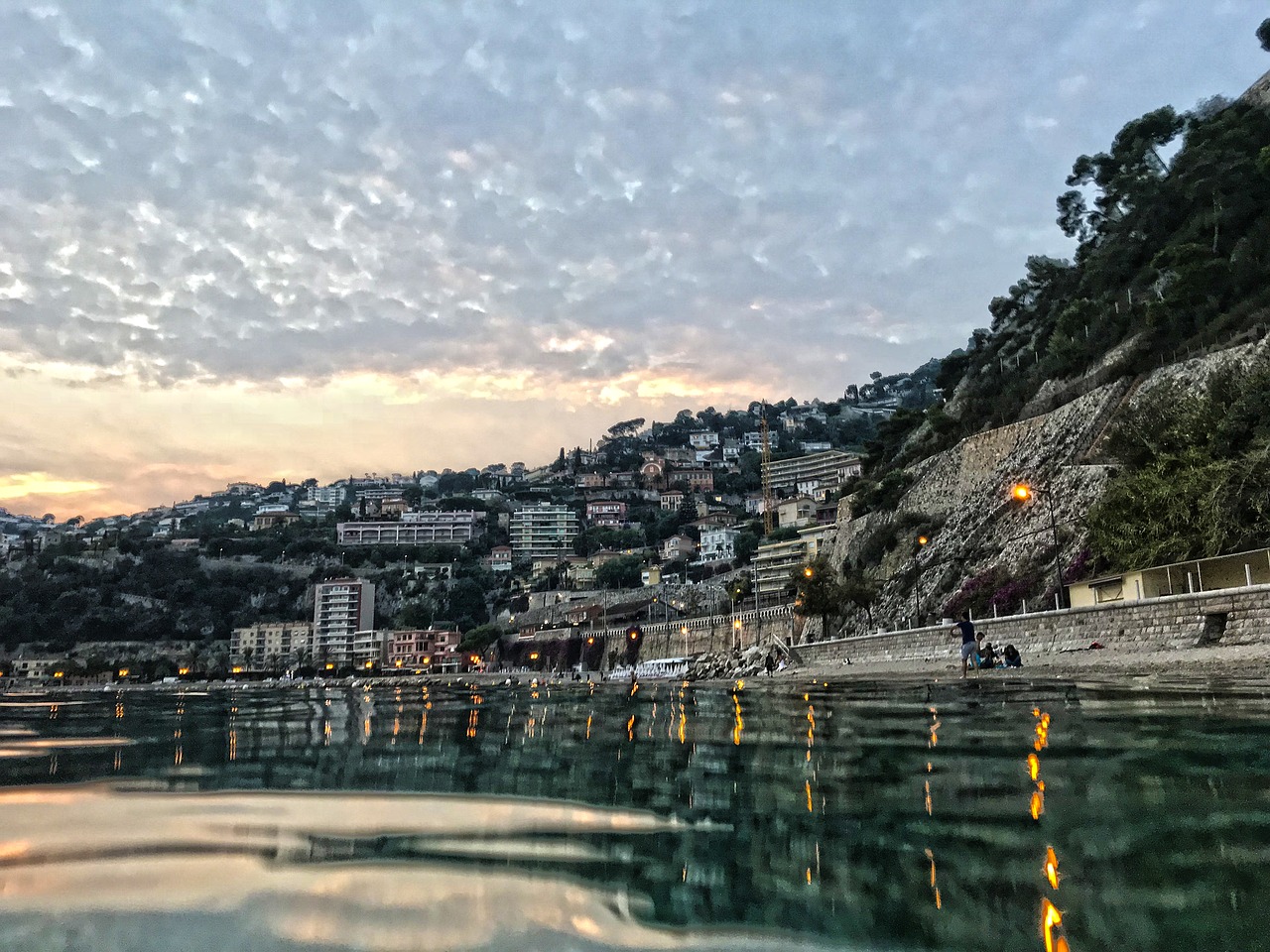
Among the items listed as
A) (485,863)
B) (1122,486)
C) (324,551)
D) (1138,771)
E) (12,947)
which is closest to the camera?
(12,947)

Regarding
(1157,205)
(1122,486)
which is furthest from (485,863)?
(1157,205)

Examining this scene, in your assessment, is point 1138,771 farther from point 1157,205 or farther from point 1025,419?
point 1157,205

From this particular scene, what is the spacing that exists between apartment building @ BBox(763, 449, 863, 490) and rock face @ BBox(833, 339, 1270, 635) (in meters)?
108

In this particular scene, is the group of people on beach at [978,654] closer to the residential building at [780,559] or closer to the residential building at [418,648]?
the residential building at [780,559]

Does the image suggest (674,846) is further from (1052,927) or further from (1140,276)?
(1140,276)

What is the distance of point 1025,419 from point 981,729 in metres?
48.0

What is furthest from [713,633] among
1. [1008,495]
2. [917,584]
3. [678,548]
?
[678,548]

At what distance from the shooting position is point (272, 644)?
14212 cm

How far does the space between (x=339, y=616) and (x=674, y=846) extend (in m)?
152

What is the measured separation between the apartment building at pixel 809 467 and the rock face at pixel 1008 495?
355ft

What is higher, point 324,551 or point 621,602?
point 324,551

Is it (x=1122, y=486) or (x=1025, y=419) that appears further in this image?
(x=1025, y=419)

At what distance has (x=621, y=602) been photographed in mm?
110188

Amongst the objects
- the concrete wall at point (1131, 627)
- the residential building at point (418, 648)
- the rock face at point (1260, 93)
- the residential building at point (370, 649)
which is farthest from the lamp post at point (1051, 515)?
the residential building at point (370, 649)
